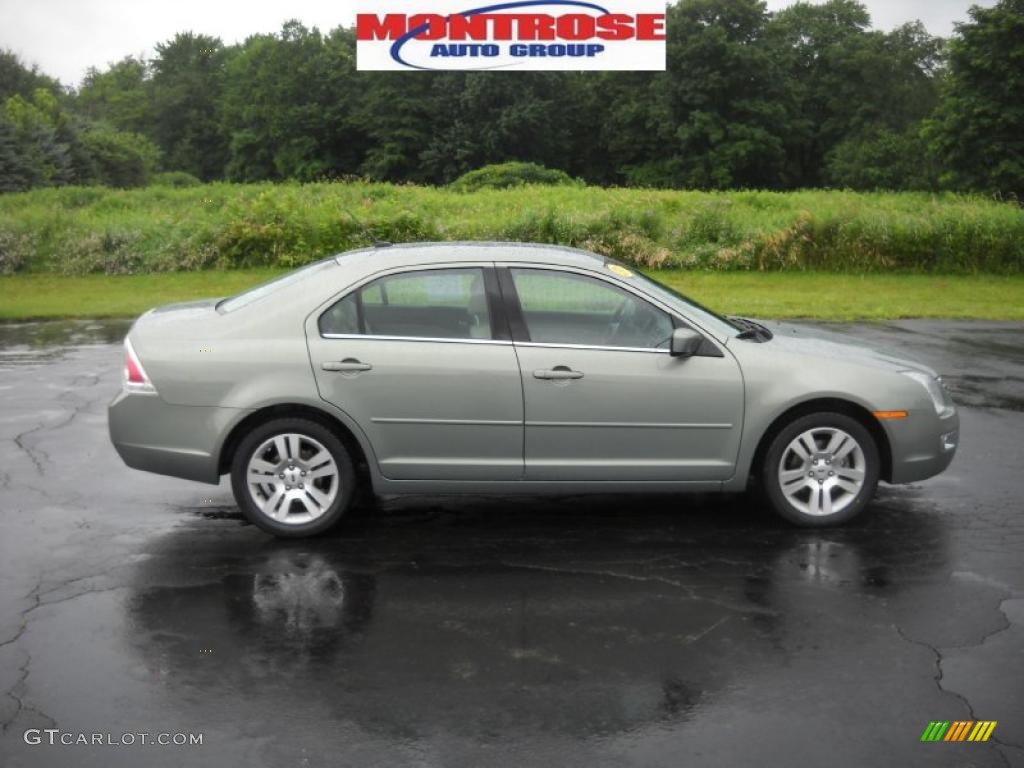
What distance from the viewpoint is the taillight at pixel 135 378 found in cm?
694

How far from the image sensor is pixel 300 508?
6.93 m

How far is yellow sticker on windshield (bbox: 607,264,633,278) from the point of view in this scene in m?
7.28

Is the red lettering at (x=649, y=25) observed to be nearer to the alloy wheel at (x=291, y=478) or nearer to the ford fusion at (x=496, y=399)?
the ford fusion at (x=496, y=399)

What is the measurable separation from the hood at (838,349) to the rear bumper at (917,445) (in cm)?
35

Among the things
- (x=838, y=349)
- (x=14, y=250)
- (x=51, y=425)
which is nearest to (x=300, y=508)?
(x=838, y=349)

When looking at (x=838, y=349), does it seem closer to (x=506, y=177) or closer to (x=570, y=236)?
(x=570, y=236)

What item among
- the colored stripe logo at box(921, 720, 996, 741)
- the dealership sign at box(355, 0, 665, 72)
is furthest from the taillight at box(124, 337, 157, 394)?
the dealership sign at box(355, 0, 665, 72)

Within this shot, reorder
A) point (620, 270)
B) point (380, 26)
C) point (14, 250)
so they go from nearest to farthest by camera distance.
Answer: point (620, 270) → point (14, 250) → point (380, 26)

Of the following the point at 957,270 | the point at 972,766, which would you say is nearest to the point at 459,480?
the point at 972,766

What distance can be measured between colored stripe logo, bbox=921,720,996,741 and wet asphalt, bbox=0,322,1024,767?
4cm

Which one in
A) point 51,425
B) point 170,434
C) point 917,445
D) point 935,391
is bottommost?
point 51,425

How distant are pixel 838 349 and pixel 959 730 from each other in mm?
3382

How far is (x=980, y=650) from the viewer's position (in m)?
5.24

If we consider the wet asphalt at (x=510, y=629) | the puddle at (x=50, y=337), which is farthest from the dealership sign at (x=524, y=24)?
the wet asphalt at (x=510, y=629)
